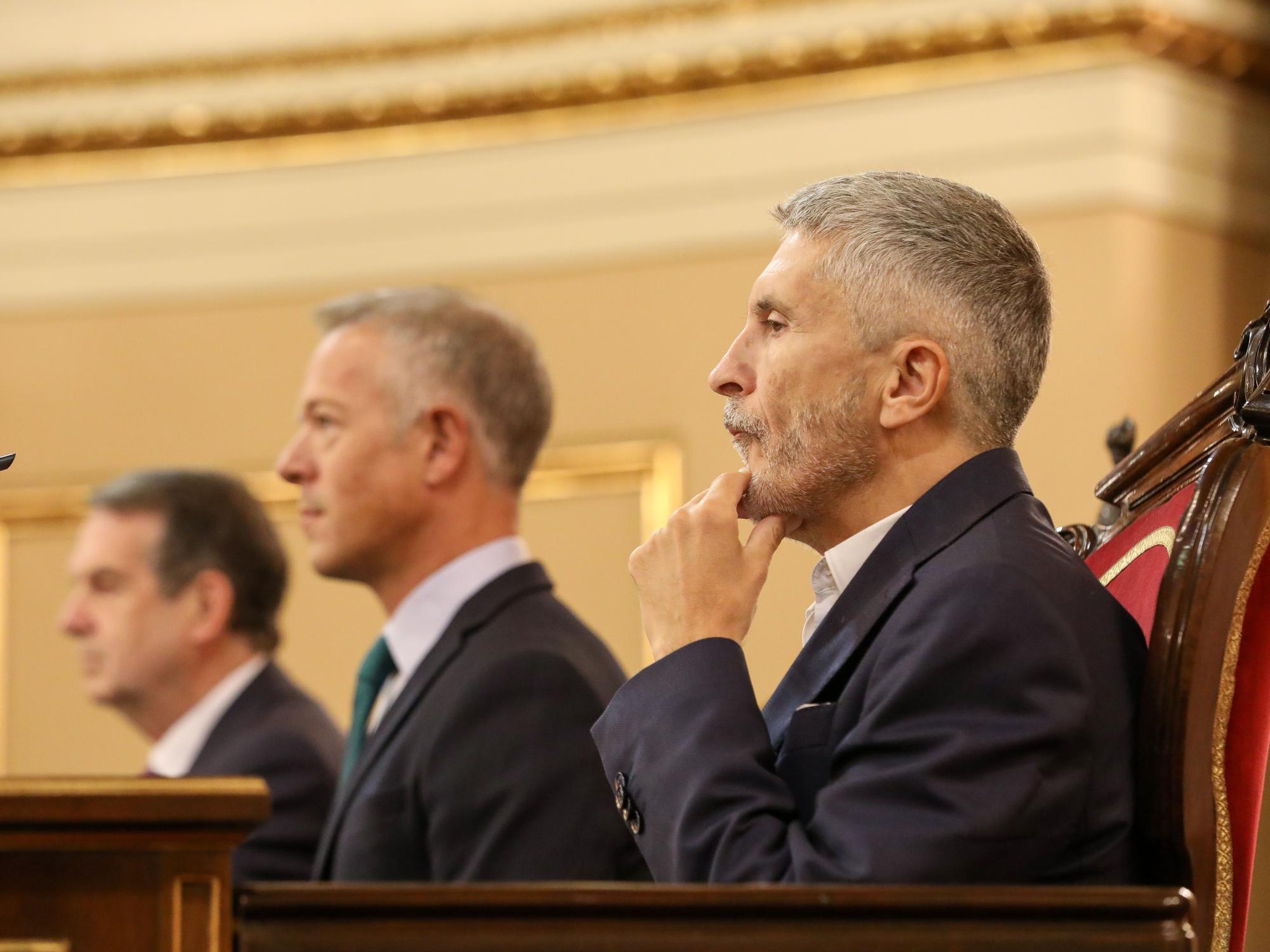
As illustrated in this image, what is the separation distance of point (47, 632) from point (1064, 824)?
12.9 ft

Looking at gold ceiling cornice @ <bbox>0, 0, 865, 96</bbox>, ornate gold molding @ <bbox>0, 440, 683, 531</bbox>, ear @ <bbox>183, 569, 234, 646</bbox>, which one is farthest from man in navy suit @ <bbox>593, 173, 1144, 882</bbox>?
gold ceiling cornice @ <bbox>0, 0, 865, 96</bbox>

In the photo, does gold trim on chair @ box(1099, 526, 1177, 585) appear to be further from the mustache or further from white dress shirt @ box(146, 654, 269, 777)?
white dress shirt @ box(146, 654, 269, 777)

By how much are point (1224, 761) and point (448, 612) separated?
156 cm

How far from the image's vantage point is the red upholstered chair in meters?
1.44

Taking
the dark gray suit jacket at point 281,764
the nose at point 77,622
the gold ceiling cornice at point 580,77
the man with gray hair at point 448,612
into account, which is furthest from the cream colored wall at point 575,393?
the man with gray hair at point 448,612

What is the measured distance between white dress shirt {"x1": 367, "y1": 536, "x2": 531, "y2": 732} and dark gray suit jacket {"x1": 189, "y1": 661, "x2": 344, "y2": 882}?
0.29 m

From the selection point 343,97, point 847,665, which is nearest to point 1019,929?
point 847,665

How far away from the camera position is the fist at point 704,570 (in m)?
1.65

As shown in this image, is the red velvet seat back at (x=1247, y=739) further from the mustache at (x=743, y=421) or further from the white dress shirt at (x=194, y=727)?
the white dress shirt at (x=194, y=727)

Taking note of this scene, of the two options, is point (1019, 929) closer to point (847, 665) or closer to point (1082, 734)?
point (1082, 734)

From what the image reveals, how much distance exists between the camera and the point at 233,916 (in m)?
1.05

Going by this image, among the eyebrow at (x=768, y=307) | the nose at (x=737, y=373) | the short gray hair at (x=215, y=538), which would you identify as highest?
the eyebrow at (x=768, y=307)

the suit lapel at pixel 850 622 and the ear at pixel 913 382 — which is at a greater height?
the ear at pixel 913 382

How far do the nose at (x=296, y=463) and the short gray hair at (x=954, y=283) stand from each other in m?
1.43
